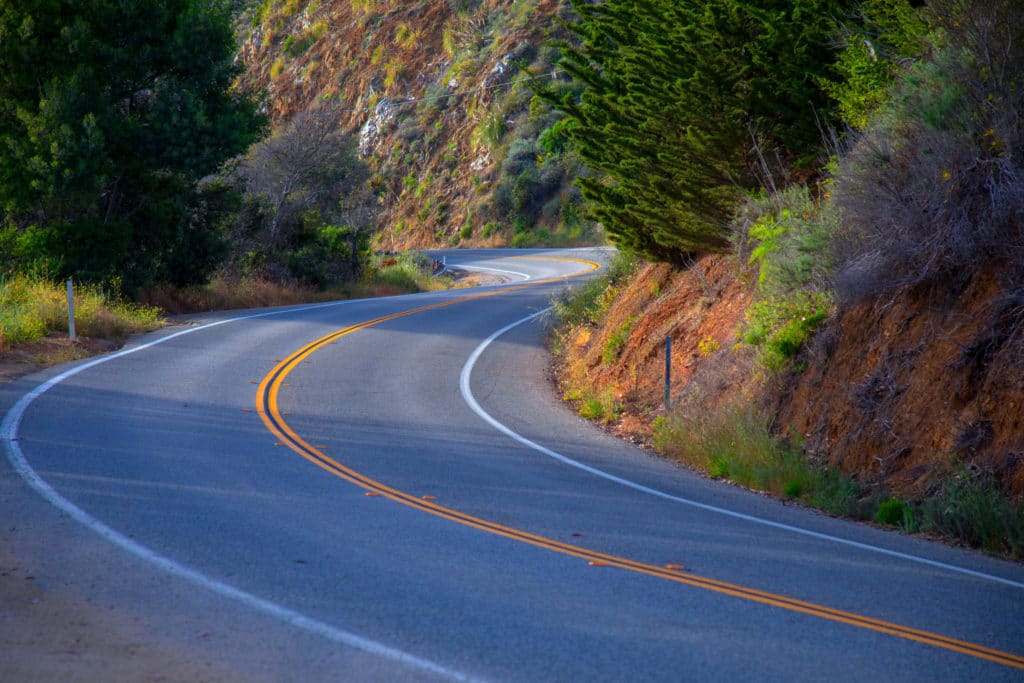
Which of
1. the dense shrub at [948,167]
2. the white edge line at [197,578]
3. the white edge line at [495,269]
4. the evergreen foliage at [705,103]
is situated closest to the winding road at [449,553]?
the white edge line at [197,578]

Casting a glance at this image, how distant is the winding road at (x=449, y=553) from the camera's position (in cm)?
562

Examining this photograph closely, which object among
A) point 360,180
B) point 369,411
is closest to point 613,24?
point 369,411

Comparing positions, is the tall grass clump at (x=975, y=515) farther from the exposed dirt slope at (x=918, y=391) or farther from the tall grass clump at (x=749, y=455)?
the tall grass clump at (x=749, y=455)

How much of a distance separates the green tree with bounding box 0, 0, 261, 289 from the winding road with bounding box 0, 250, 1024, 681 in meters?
9.62

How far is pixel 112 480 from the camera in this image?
30.4 ft

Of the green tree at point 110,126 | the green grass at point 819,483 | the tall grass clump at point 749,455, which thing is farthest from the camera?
the green tree at point 110,126

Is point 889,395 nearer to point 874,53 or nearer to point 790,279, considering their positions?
point 790,279

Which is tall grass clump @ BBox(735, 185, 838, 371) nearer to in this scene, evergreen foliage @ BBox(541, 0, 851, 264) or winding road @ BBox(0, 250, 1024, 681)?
evergreen foliage @ BBox(541, 0, 851, 264)

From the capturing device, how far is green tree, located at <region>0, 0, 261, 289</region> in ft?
72.7

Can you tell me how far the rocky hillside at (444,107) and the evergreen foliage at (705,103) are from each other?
38.0 meters

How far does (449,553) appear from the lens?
7.48 meters

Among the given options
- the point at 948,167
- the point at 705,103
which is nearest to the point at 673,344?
the point at 705,103

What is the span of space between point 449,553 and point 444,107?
198 ft

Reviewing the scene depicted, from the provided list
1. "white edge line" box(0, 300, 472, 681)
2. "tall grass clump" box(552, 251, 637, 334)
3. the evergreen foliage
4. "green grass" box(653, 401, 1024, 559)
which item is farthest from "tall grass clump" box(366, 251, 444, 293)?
"white edge line" box(0, 300, 472, 681)
